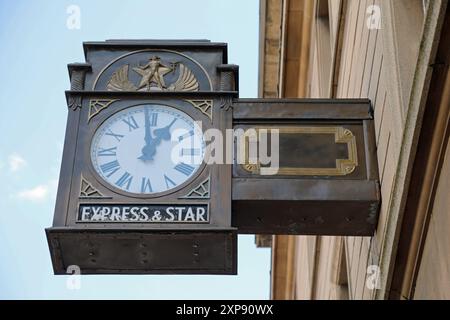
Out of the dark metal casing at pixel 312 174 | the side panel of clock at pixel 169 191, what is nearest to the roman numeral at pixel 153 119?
the side panel of clock at pixel 169 191

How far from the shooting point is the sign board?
8117 millimetres

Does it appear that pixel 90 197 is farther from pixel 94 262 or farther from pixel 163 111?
pixel 163 111

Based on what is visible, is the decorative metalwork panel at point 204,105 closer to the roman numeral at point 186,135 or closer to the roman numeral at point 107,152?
the roman numeral at point 186,135

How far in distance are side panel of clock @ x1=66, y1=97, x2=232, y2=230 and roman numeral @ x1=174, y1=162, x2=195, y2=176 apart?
0.22 feet

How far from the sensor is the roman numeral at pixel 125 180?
27.5ft

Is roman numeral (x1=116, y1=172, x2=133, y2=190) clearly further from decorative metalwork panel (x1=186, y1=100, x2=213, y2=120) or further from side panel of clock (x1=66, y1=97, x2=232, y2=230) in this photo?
decorative metalwork panel (x1=186, y1=100, x2=213, y2=120)

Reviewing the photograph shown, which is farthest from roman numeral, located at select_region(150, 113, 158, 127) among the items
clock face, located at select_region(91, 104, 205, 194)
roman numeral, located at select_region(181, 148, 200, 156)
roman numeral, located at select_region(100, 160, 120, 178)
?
roman numeral, located at select_region(100, 160, 120, 178)

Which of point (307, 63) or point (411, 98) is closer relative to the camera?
point (411, 98)

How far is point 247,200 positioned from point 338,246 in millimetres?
4853

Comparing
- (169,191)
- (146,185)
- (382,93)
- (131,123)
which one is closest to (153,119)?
(131,123)

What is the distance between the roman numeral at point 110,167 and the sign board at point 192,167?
0.04 ft

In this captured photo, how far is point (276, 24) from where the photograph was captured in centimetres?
1933
